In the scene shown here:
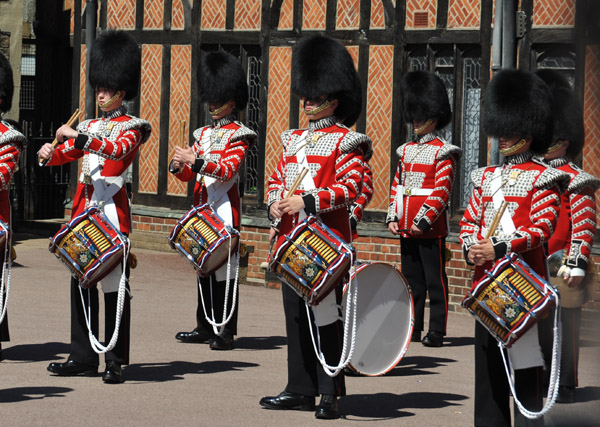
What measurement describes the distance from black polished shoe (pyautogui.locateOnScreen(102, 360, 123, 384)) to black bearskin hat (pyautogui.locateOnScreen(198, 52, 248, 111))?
2.60 metres

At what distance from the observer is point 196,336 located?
26.9 ft

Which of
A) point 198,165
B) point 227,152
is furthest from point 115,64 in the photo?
point 227,152

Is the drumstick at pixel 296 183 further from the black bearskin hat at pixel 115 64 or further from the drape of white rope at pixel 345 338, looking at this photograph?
the black bearskin hat at pixel 115 64

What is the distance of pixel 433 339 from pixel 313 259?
11.8 ft

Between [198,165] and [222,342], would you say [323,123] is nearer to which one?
[198,165]

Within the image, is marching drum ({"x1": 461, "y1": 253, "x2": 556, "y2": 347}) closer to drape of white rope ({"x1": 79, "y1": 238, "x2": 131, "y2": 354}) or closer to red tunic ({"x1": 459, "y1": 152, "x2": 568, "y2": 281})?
red tunic ({"x1": 459, "y1": 152, "x2": 568, "y2": 281})

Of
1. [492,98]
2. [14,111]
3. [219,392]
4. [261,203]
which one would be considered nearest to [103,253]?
[219,392]

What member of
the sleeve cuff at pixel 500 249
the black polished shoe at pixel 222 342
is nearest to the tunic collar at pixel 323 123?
the sleeve cuff at pixel 500 249

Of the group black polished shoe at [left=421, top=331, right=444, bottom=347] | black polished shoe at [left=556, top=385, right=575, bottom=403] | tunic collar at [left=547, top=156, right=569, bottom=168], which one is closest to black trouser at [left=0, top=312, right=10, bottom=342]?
black polished shoe at [left=421, top=331, right=444, bottom=347]

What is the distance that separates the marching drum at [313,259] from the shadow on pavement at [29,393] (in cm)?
155

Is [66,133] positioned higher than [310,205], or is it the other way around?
[66,133]

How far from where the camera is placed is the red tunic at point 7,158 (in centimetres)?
664

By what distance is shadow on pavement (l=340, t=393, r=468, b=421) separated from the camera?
5.69 meters

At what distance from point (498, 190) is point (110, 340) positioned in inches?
107
